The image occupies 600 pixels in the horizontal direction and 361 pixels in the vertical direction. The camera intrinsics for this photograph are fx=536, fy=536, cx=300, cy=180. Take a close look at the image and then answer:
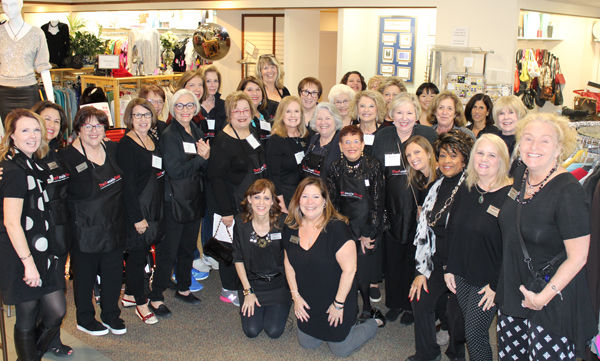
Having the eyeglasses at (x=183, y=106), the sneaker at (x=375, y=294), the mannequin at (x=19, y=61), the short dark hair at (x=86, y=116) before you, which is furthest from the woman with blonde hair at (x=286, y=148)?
the mannequin at (x=19, y=61)

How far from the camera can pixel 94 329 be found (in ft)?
12.3

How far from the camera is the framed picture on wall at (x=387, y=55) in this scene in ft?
32.5

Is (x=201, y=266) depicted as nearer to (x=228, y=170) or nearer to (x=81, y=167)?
(x=228, y=170)

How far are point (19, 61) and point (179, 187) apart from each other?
2456 mm

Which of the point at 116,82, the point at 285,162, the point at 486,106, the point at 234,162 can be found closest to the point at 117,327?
the point at 234,162

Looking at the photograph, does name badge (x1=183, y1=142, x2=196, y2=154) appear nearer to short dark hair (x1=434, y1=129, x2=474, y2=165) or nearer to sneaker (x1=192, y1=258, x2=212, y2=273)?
sneaker (x1=192, y1=258, x2=212, y2=273)

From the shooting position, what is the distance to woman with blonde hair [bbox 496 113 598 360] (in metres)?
2.27

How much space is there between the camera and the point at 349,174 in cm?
371

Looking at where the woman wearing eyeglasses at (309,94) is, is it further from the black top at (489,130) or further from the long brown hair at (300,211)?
the black top at (489,130)

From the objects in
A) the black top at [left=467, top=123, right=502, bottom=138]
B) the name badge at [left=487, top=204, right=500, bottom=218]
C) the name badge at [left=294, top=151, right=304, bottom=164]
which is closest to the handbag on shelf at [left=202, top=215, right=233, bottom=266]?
the name badge at [left=294, top=151, right=304, bottom=164]

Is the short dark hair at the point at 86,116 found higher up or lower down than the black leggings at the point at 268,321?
higher up

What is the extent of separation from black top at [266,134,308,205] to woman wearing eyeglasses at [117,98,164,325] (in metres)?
0.85

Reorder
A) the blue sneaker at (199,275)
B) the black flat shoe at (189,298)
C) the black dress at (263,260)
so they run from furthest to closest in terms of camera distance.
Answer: the blue sneaker at (199,275), the black flat shoe at (189,298), the black dress at (263,260)

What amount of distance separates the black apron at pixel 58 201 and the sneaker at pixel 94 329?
75 cm
